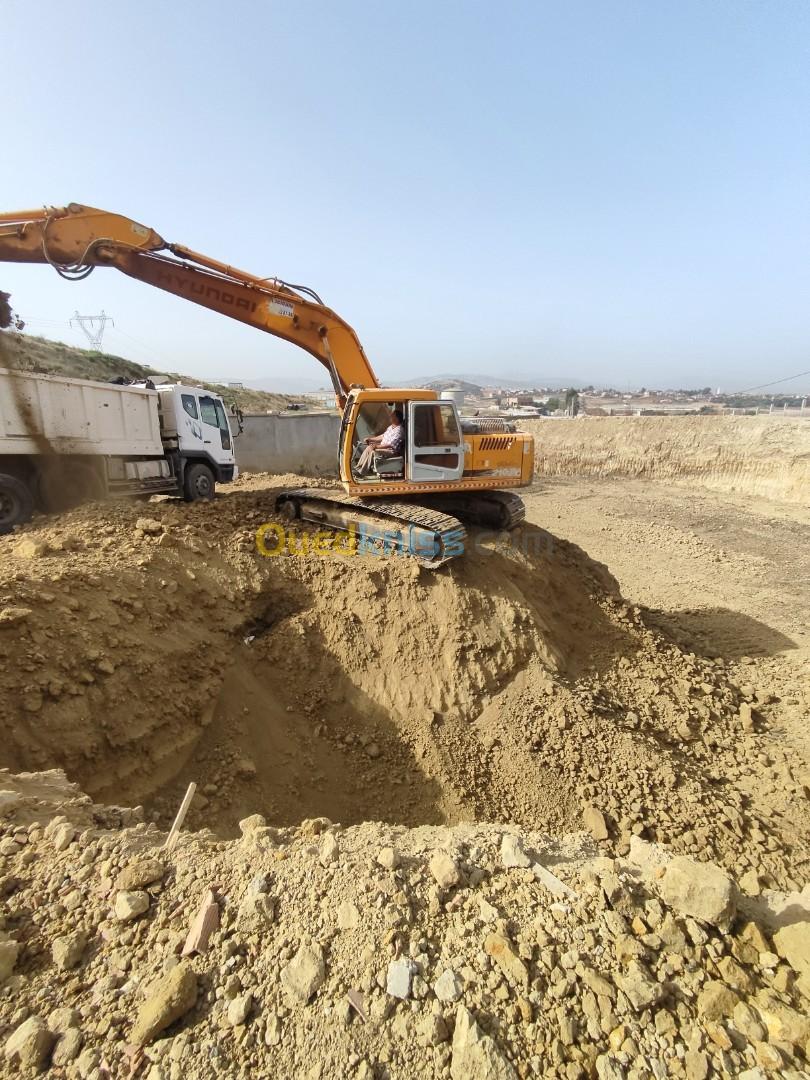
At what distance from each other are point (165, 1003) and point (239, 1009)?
26 centimetres

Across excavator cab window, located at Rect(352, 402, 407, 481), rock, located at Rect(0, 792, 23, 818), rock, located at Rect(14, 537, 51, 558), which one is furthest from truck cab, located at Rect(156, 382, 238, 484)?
rock, located at Rect(0, 792, 23, 818)

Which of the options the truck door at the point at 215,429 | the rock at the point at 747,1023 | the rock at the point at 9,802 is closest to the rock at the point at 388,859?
the rock at the point at 747,1023

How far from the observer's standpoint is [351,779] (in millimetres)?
4840

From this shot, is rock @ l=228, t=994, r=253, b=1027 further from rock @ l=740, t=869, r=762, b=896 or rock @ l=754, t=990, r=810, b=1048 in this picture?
rock @ l=740, t=869, r=762, b=896

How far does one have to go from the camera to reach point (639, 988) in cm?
205

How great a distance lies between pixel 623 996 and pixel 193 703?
3.86 m

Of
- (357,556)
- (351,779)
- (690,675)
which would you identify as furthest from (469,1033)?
(690,675)

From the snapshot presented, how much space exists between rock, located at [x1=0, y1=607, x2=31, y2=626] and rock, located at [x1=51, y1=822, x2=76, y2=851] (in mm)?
2040

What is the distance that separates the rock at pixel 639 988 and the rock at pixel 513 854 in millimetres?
637

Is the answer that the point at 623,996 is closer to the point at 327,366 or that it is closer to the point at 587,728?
the point at 587,728

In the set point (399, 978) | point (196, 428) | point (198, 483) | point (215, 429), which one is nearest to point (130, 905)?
point (399, 978)

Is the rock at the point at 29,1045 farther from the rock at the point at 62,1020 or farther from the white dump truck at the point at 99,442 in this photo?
the white dump truck at the point at 99,442

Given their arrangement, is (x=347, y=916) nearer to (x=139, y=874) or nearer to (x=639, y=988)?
(x=139, y=874)

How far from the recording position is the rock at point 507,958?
206 centimetres
